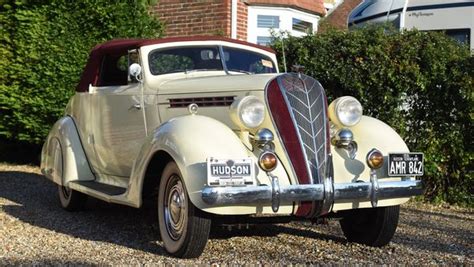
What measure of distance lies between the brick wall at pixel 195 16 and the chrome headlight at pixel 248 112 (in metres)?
6.88

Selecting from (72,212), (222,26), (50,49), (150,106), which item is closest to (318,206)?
(150,106)

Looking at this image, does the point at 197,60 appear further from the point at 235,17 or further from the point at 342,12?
the point at 342,12

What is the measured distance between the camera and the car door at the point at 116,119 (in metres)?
6.09

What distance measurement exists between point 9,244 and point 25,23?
5433 millimetres

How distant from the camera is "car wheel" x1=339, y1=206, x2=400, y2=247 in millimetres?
5367

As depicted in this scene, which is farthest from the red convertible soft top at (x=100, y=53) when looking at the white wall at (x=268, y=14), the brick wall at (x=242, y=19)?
the white wall at (x=268, y=14)

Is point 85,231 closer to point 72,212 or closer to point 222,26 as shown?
point 72,212

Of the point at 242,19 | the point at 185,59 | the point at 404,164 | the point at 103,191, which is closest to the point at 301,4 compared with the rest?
the point at 242,19

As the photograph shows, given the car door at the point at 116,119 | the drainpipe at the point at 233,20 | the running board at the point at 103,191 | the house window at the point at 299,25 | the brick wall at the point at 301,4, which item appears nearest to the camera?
the running board at the point at 103,191

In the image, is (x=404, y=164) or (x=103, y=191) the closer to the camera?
(x=404, y=164)

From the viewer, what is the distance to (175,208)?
4949mm

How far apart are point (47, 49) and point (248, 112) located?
19.4 feet

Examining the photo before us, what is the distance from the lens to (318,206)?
15.6ft

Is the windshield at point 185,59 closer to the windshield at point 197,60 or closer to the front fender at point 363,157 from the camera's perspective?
the windshield at point 197,60
